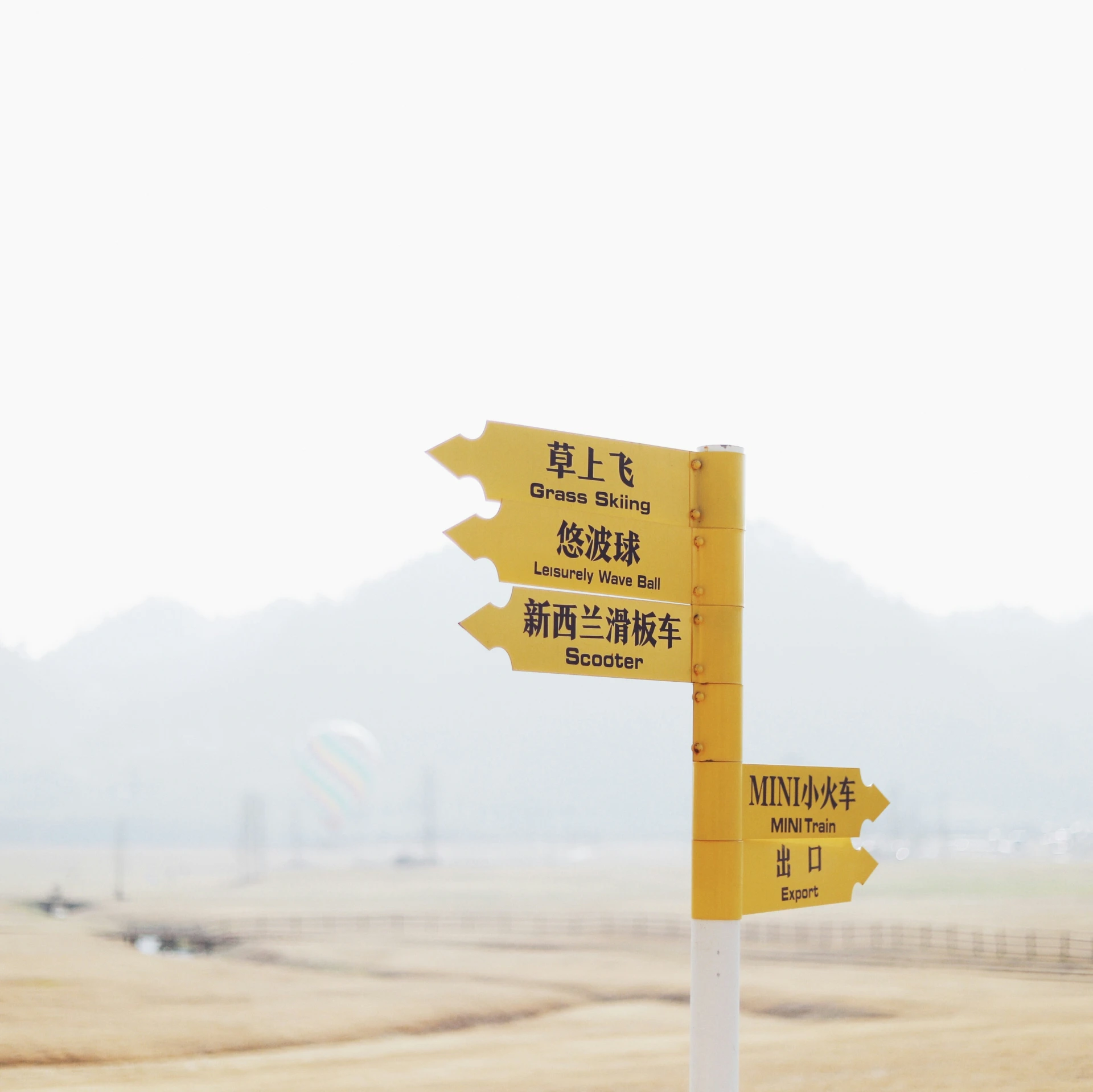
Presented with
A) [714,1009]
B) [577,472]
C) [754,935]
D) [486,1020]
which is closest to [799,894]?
[714,1009]

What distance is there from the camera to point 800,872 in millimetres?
4934

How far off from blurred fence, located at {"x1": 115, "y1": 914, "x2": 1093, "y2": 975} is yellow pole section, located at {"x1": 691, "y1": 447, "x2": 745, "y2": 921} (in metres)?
27.5

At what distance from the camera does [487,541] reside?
4.28 m

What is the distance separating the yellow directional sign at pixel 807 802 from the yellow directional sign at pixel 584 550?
Answer: 81 centimetres

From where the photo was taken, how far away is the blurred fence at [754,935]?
32312 millimetres

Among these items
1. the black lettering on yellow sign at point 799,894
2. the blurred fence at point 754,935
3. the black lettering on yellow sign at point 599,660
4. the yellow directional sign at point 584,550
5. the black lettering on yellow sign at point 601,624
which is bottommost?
the blurred fence at point 754,935

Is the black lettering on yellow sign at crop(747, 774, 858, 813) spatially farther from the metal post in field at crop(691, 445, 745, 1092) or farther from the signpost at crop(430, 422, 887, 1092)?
the metal post in field at crop(691, 445, 745, 1092)

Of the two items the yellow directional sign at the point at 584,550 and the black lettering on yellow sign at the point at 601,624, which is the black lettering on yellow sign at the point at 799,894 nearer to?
the black lettering on yellow sign at the point at 601,624

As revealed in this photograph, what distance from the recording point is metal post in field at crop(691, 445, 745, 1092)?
14.5ft

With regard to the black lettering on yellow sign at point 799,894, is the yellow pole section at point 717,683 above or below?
above

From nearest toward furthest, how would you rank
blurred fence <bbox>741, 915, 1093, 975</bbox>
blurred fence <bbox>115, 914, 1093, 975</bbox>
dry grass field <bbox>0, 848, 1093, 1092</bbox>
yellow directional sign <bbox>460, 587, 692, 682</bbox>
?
yellow directional sign <bbox>460, 587, 692, 682</bbox>, dry grass field <bbox>0, 848, 1093, 1092</bbox>, blurred fence <bbox>741, 915, 1093, 975</bbox>, blurred fence <bbox>115, 914, 1093, 975</bbox>

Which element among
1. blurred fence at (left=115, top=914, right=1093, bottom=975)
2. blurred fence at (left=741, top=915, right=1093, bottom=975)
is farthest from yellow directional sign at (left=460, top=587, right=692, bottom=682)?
blurred fence at (left=741, top=915, right=1093, bottom=975)

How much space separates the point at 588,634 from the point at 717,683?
0.53 meters

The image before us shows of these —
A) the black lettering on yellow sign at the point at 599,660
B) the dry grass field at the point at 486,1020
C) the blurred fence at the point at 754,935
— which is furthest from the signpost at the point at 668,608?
the blurred fence at the point at 754,935
